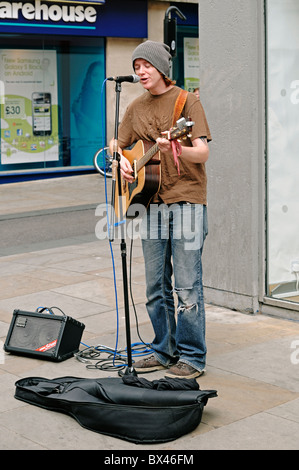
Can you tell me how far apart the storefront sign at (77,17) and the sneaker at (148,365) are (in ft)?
39.8

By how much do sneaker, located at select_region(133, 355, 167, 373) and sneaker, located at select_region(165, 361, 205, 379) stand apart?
0.18 meters

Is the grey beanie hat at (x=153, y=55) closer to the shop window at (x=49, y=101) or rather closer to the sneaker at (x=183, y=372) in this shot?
the sneaker at (x=183, y=372)

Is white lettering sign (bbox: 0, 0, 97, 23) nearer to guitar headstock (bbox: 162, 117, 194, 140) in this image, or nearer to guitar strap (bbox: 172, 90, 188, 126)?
guitar strap (bbox: 172, 90, 188, 126)

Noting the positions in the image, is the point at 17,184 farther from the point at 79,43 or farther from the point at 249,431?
the point at 249,431

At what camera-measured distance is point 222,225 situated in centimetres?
652

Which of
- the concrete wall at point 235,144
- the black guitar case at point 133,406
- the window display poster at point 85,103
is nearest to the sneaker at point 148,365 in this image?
the black guitar case at point 133,406

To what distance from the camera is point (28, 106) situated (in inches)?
672

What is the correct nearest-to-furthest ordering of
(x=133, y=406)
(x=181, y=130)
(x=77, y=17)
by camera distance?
(x=133, y=406) < (x=181, y=130) < (x=77, y=17)

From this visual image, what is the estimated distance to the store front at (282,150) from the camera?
627cm

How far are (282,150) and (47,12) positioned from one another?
11251 millimetres

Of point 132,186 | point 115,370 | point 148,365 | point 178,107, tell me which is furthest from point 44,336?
point 178,107

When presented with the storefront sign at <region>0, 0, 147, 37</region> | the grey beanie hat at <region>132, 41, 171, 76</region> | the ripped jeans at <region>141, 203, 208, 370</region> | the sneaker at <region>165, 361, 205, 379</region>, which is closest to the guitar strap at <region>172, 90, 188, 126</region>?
the grey beanie hat at <region>132, 41, 171, 76</region>

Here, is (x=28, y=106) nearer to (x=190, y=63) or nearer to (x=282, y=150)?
(x=190, y=63)

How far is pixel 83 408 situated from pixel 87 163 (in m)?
14.4
